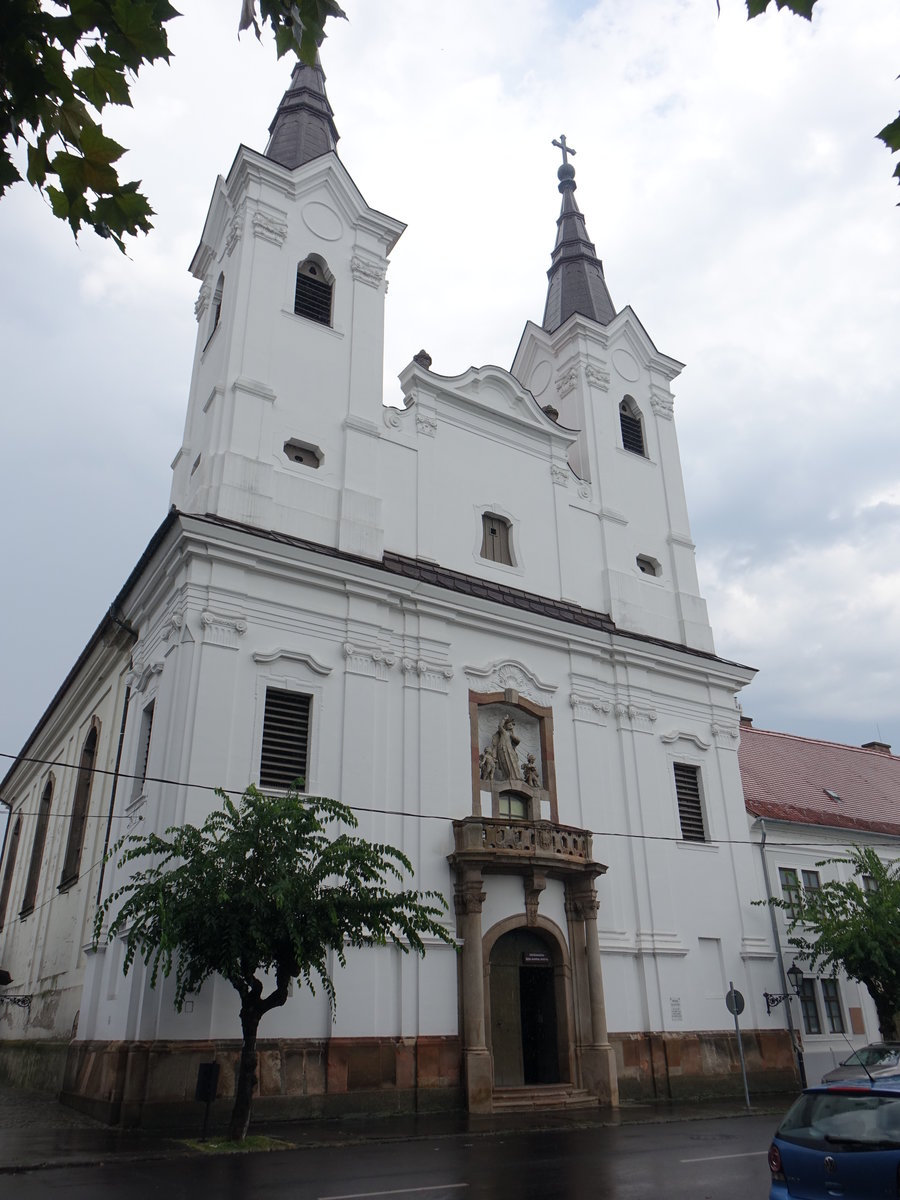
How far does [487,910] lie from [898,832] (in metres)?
17.2

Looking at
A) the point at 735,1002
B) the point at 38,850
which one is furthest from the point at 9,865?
the point at 735,1002

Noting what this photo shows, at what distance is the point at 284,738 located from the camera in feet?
61.0

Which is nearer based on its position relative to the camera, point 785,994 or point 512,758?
point 512,758

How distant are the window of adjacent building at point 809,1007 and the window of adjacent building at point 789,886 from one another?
1.79 meters

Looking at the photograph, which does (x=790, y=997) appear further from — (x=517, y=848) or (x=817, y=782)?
(x=817, y=782)

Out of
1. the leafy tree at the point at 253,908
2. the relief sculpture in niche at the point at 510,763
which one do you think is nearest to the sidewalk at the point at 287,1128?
the leafy tree at the point at 253,908

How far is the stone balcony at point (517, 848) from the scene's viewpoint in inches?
753

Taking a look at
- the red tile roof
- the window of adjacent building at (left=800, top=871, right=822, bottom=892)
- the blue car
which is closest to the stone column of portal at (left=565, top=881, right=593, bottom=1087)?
the red tile roof

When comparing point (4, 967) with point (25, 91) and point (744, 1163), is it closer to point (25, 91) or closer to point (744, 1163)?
point (744, 1163)

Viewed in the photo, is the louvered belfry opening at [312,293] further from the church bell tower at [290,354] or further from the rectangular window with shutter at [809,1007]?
the rectangular window with shutter at [809,1007]

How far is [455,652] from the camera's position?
21656mm

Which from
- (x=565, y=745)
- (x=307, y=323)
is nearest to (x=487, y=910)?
(x=565, y=745)

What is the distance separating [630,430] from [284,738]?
16.1 meters

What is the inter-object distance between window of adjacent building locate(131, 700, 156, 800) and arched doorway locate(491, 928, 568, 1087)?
785 centimetres
